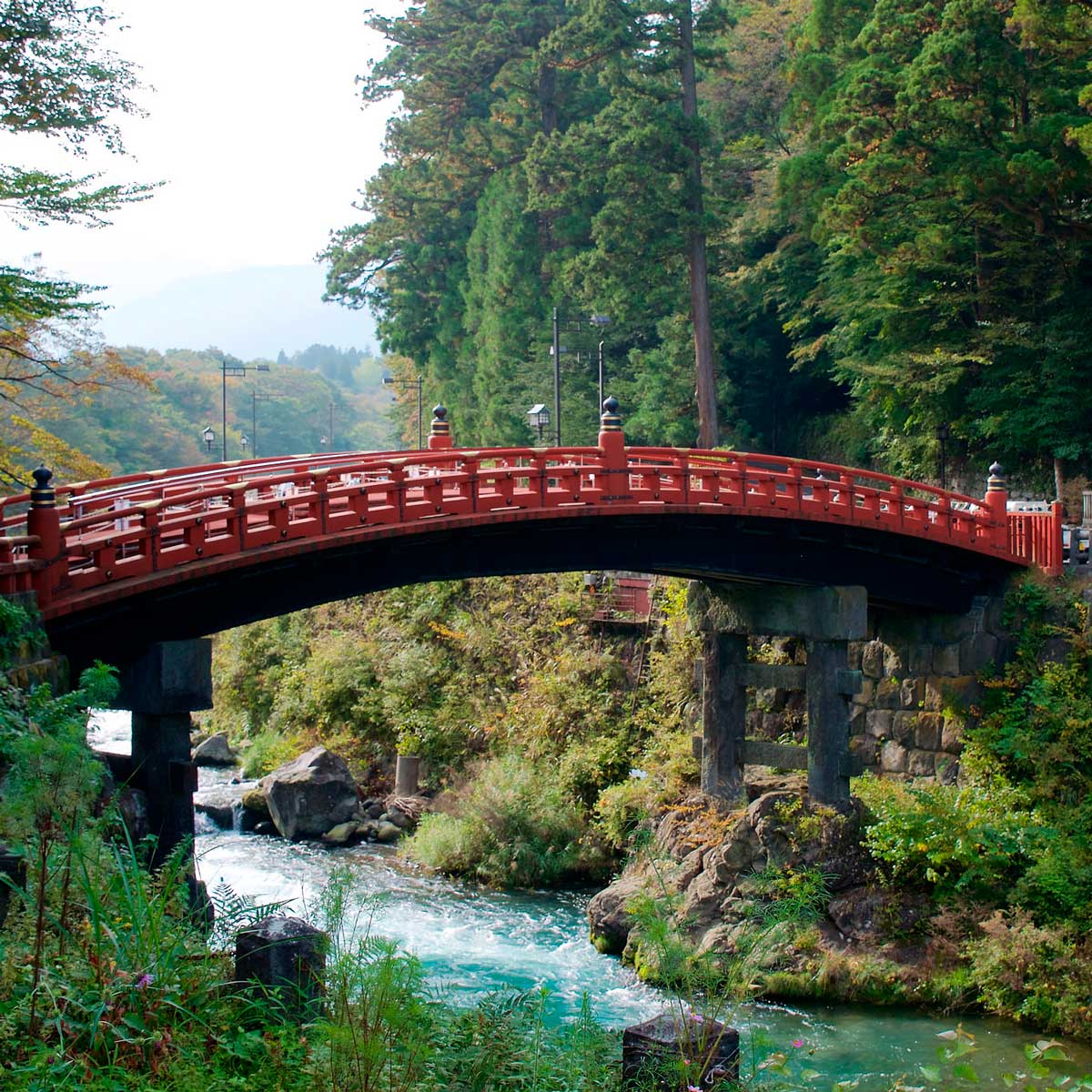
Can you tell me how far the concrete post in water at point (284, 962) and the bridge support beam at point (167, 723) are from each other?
660cm

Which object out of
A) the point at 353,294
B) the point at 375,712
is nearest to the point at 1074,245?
the point at 375,712

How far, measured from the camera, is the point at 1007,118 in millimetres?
27531

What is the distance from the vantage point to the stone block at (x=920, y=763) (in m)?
22.6

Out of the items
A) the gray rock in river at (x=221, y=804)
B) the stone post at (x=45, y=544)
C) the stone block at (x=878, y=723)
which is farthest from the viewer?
the gray rock in river at (x=221, y=804)

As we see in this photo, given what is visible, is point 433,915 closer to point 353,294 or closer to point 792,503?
point 792,503

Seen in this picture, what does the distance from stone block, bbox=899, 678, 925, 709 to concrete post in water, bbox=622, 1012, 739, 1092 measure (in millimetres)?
16738

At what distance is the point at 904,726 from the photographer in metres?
23.2

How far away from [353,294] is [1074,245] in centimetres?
2868

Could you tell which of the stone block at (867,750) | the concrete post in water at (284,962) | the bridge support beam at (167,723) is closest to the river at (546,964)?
the bridge support beam at (167,723)

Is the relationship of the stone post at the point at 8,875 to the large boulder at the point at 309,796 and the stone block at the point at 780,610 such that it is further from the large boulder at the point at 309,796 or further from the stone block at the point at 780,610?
the large boulder at the point at 309,796

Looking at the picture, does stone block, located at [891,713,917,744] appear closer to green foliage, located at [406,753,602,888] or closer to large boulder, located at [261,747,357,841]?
green foliage, located at [406,753,602,888]

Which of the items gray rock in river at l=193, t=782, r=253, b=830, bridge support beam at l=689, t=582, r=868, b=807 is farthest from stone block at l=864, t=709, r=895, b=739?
gray rock in river at l=193, t=782, r=253, b=830

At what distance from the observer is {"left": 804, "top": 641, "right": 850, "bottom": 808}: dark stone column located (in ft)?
65.8

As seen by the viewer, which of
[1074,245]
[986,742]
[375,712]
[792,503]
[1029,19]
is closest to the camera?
[792,503]
